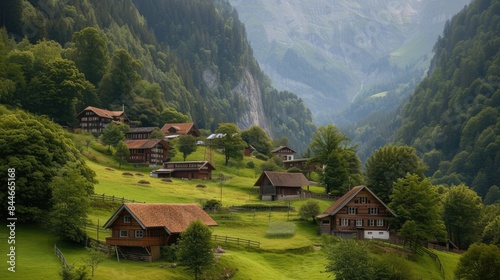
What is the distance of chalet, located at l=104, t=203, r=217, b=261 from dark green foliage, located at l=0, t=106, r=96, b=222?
5047mm

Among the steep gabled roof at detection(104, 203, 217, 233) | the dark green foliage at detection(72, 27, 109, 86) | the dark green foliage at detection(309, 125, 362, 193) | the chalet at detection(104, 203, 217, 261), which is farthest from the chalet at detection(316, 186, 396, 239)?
the dark green foliage at detection(72, 27, 109, 86)

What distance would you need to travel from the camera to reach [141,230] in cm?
6481

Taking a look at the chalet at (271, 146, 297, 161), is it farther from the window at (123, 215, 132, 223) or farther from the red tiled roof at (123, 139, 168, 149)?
the window at (123, 215, 132, 223)

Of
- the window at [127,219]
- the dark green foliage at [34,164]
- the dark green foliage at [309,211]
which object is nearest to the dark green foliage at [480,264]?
the dark green foliage at [309,211]

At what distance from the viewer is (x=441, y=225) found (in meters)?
88.2

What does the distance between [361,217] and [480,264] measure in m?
26.4

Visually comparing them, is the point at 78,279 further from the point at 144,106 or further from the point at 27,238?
the point at 144,106

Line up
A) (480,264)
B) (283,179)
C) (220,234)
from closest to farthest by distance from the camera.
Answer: (480,264), (220,234), (283,179)

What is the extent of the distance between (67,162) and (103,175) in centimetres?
3366

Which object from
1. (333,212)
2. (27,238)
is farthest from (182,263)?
(333,212)

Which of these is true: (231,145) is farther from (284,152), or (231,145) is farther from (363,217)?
(363,217)

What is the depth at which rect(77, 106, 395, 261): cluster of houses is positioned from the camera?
64938 mm

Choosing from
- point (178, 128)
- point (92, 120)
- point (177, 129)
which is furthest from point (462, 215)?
point (92, 120)

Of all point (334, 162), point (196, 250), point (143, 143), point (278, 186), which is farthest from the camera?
point (143, 143)
